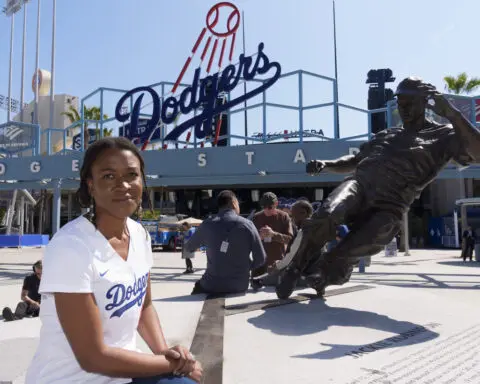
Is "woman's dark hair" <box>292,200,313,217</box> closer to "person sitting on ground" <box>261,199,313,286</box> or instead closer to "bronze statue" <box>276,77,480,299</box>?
"person sitting on ground" <box>261,199,313,286</box>

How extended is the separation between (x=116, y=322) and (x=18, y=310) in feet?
16.3

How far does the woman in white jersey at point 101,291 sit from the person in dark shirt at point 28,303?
4.58m

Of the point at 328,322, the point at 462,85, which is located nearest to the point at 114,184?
the point at 328,322

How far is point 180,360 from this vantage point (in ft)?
4.58

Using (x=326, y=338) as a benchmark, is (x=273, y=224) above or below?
above

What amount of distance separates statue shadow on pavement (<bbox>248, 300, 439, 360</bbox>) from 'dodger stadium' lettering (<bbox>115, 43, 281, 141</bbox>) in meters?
11.1

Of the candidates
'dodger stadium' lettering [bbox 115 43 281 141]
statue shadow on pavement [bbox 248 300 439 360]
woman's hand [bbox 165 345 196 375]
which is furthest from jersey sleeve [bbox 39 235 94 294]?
'dodger stadium' lettering [bbox 115 43 281 141]

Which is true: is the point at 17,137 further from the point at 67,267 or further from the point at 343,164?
the point at 67,267

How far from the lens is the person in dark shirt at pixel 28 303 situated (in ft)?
17.7

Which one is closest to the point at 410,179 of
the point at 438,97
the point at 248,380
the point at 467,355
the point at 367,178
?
the point at 367,178

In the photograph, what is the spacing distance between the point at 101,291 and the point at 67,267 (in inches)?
5.4

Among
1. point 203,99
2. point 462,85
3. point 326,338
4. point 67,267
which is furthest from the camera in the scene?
point 462,85

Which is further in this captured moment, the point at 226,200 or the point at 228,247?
the point at 226,200

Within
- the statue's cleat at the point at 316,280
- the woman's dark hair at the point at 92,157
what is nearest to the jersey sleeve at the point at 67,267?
the woman's dark hair at the point at 92,157
